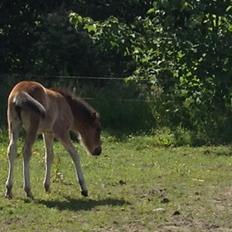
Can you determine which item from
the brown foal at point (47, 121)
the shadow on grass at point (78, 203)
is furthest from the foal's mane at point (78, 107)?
the shadow on grass at point (78, 203)

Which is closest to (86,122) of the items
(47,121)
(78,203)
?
(47,121)

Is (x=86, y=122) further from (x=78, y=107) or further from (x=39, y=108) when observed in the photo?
(x=39, y=108)

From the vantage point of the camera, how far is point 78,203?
9.28 m

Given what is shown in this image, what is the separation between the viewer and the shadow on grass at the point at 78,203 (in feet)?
29.5

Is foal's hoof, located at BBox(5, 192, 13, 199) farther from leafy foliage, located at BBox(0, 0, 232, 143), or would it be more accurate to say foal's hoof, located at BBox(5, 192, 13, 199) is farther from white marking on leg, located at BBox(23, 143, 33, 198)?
leafy foliage, located at BBox(0, 0, 232, 143)

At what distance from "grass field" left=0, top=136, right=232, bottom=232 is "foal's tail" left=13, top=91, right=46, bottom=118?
1.05m

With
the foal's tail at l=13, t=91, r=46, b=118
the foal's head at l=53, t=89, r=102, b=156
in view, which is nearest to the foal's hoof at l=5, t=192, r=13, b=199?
the foal's tail at l=13, t=91, r=46, b=118

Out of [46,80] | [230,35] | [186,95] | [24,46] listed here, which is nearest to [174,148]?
[186,95]

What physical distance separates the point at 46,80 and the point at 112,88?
79.3 inches

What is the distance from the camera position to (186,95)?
15883 millimetres

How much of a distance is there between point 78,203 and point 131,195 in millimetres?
891

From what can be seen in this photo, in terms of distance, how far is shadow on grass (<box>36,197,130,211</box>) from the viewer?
900 cm

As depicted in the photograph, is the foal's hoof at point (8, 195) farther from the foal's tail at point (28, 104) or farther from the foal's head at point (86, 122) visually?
the foal's head at point (86, 122)

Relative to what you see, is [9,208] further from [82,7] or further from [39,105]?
[82,7]
